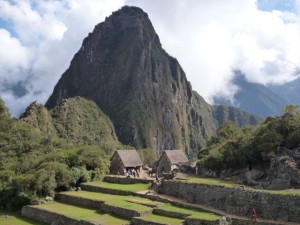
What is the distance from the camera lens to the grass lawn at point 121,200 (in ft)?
80.3

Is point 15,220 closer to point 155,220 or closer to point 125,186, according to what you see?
point 125,186

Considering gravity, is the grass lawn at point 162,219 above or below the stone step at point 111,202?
below

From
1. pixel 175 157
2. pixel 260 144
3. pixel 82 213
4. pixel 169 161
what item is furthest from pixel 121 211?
pixel 175 157

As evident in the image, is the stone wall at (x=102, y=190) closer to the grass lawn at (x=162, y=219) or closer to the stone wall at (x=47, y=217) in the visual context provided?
the stone wall at (x=47, y=217)

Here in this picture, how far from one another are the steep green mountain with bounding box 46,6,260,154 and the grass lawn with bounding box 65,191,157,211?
4632 inches

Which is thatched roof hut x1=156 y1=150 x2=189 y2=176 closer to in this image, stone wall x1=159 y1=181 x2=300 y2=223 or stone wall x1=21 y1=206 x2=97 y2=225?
stone wall x1=159 y1=181 x2=300 y2=223

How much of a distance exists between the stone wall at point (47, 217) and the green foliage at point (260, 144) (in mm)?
11841

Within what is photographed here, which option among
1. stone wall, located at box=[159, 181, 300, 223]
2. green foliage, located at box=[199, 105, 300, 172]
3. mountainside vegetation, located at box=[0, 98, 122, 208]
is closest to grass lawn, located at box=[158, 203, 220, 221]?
stone wall, located at box=[159, 181, 300, 223]

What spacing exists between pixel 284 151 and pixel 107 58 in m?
154

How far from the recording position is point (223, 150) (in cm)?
3167

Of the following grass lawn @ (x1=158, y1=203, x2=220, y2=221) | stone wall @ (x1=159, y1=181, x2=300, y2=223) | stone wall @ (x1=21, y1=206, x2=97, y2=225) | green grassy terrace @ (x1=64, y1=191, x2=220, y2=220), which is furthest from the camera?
stone wall @ (x1=21, y1=206, x2=97, y2=225)

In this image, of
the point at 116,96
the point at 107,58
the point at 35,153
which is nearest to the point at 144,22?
the point at 107,58

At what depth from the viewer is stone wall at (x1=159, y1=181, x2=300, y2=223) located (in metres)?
20.1

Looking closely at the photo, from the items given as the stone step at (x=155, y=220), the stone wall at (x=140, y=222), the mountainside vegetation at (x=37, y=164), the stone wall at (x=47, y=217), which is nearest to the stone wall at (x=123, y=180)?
the mountainside vegetation at (x=37, y=164)
